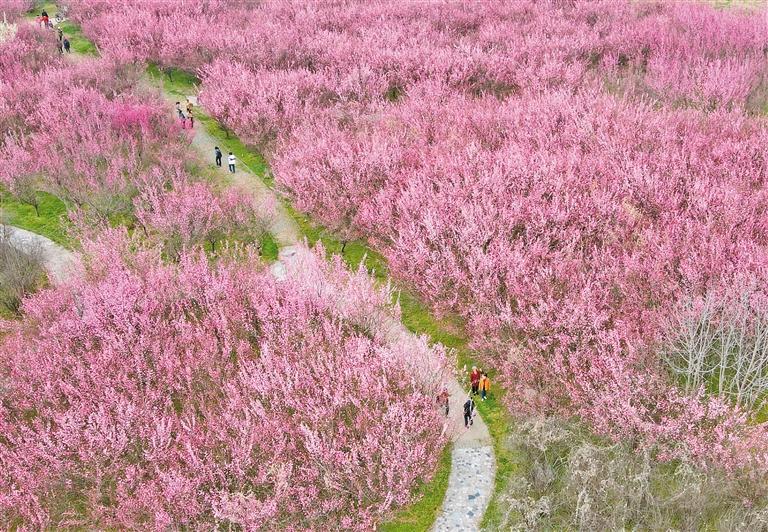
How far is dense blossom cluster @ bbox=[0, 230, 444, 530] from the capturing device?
414 inches

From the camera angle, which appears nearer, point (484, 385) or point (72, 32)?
point (484, 385)

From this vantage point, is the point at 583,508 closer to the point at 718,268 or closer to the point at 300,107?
the point at 718,268

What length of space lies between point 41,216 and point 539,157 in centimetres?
2036

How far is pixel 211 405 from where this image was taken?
12.4 m

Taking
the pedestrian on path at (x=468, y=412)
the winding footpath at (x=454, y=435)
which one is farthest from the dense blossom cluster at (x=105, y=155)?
the pedestrian on path at (x=468, y=412)

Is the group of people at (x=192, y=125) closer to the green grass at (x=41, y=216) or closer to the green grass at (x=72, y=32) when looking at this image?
the green grass at (x=41, y=216)

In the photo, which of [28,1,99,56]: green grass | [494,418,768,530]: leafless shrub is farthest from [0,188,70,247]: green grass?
[28,1,99,56]: green grass

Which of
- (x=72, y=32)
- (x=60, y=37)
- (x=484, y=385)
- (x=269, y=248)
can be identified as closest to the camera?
(x=484, y=385)

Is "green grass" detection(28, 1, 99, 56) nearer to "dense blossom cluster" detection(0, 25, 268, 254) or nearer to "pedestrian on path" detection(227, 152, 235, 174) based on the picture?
"dense blossom cluster" detection(0, 25, 268, 254)

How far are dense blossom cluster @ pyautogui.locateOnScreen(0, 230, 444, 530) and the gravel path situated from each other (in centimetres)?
434

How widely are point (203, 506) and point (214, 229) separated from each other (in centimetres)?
1173

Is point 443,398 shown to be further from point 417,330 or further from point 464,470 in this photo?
point 417,330

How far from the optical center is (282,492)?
10383mm

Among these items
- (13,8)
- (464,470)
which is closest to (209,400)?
(464,470)
